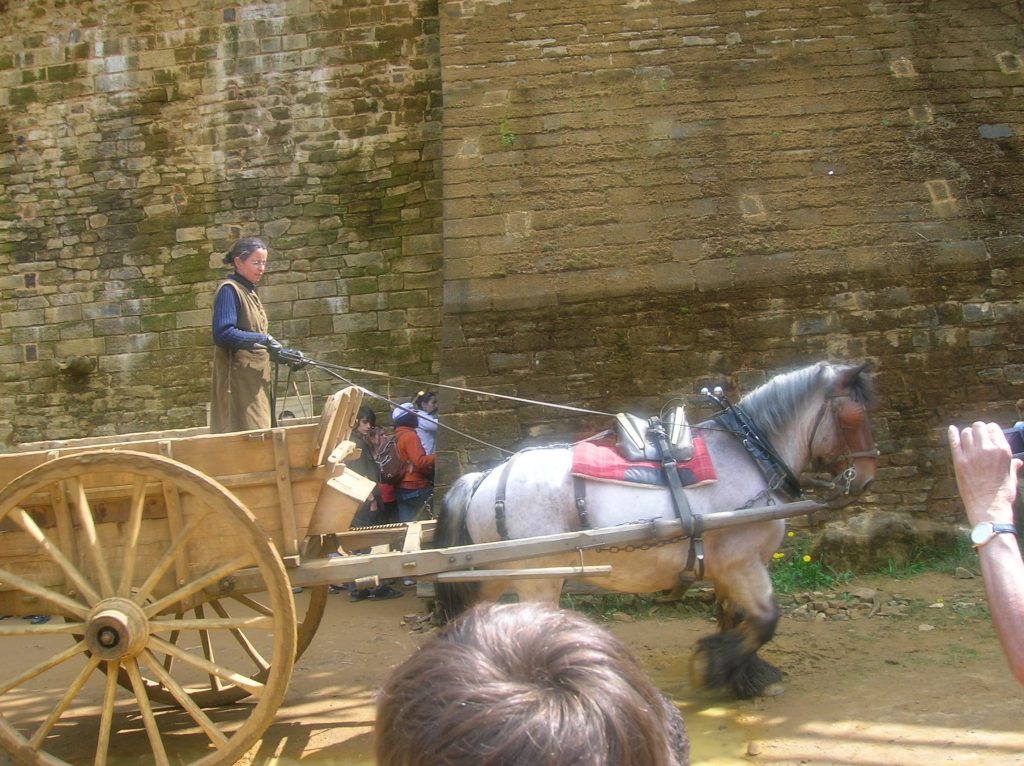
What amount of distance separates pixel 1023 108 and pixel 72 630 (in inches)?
310

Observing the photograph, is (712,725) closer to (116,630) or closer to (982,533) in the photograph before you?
(116,630)

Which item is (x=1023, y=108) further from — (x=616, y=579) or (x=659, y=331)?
(x=616, y=579)

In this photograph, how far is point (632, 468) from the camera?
4020 mm

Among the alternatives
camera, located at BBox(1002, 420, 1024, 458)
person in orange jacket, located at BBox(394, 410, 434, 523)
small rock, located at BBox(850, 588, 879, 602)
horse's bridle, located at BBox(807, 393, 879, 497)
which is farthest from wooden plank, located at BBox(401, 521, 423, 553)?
small rock, located at BBox(850, 588, 879, 602)

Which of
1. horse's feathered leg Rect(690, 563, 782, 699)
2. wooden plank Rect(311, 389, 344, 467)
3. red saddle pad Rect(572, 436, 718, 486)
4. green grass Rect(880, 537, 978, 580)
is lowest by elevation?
green grass Rect(880, 537, 978, 580)

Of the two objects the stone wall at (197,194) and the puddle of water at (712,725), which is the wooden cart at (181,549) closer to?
the puddle of water at (712,725)

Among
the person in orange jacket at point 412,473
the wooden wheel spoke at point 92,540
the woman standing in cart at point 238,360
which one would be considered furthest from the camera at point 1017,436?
the person in orange jacket at point 412,473

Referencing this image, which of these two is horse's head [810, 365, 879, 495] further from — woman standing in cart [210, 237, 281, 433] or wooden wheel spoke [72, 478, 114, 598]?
wooden wheel spoke [72, 478, 114, 598]

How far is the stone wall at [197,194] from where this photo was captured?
8891mm

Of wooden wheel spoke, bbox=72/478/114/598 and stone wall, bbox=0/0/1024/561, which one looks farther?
stone wall, bbox=0/0/1024/561

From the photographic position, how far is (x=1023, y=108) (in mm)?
7164

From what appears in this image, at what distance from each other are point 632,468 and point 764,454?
681 millimetres

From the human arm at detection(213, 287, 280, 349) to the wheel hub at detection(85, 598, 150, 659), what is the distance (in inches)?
57.8

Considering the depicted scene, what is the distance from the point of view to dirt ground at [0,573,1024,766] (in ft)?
12.3
